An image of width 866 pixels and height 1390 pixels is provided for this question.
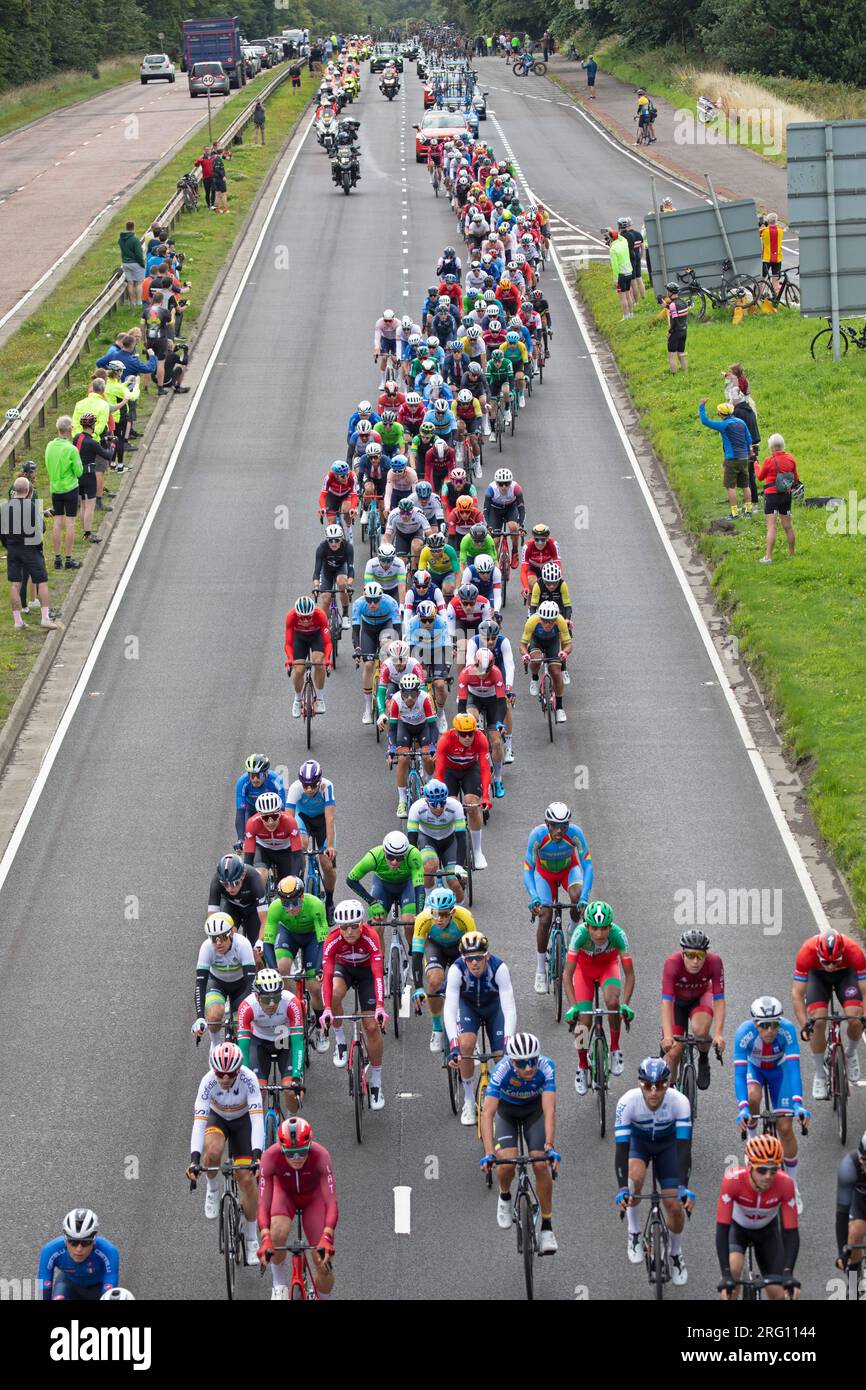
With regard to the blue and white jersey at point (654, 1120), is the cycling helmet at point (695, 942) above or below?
above

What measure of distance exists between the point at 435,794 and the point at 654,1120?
5.19 metres

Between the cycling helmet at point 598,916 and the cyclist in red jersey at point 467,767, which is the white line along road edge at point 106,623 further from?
the cycling helmet at point 598,916

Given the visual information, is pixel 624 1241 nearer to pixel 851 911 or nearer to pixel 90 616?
pixel 851 911

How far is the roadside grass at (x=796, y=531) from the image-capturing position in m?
22.4

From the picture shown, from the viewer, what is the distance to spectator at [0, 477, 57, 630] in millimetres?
25719

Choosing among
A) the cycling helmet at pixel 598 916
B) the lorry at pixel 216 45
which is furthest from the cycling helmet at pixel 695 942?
the lorry at pixel 216 45

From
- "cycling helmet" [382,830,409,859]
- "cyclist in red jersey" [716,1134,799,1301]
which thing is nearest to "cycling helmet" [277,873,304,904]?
"cycling helmet" [382,830,409,859]

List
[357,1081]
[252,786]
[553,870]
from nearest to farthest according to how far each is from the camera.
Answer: [357,1081] < [553,870] < [252,786]

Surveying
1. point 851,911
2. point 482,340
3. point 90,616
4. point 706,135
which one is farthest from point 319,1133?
point 706,135

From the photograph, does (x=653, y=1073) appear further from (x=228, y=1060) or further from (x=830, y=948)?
(x=228, y=1060)

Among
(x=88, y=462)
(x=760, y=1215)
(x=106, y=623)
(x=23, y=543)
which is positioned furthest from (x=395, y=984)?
(x=88, y=462)

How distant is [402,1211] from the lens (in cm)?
1458

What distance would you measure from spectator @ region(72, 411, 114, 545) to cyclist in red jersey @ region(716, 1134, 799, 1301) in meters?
19.1

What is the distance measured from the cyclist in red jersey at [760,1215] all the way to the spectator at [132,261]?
1398 inches
